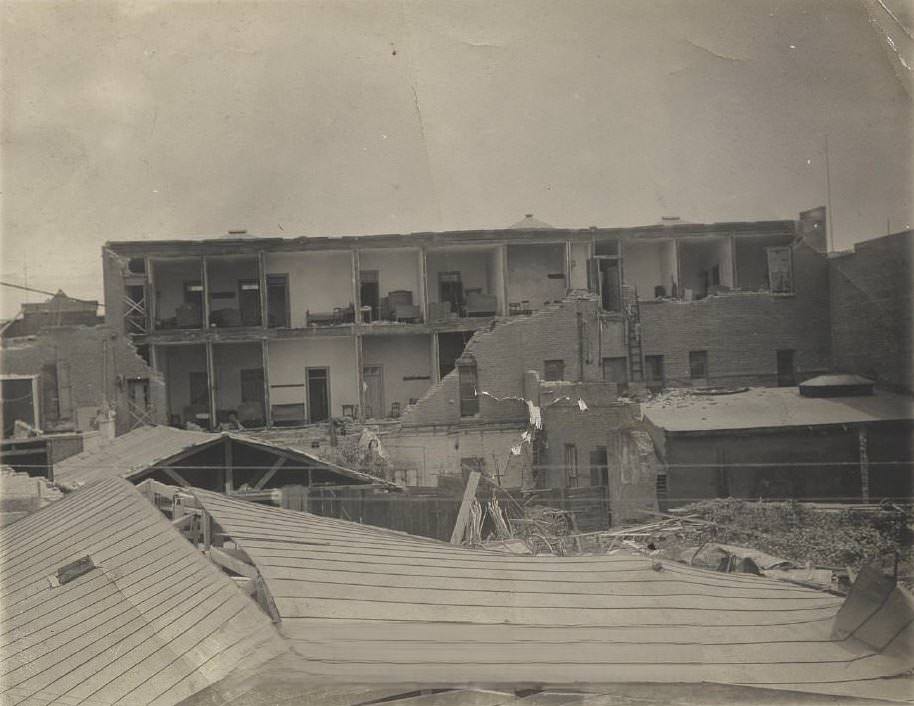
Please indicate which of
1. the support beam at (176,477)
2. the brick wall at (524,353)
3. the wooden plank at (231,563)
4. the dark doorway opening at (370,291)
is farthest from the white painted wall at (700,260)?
the wooden plank at (231,563)

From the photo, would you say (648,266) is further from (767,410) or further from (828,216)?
(767,410)

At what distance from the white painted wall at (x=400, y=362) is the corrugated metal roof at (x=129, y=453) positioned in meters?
3.15

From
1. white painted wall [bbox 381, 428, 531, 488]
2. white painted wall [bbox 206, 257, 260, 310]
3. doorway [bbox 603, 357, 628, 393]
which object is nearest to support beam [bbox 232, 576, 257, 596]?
white painted wall [bbox 381, 428, 531, 488]

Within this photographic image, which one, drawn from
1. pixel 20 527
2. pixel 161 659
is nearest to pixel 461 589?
pixel 161 659

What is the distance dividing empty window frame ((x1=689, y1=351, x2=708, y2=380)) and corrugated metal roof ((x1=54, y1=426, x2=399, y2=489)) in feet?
17.3

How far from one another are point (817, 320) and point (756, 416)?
174 centimetres

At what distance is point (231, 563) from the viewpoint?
21.5 feet

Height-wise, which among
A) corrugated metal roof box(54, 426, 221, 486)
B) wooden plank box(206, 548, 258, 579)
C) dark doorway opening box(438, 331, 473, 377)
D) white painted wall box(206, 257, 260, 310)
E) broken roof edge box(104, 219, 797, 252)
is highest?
broken roof edge box(104, 219, 797, 252)

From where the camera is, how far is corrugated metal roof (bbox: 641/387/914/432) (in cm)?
1197

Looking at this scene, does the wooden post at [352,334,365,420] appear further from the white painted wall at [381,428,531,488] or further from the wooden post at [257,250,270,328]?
the wooden post at [257,250,270,328]

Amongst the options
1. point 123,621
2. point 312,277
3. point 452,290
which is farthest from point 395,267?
point 123,621

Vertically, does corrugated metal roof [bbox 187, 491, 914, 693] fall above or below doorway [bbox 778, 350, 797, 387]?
below

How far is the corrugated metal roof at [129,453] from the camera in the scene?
500 inches

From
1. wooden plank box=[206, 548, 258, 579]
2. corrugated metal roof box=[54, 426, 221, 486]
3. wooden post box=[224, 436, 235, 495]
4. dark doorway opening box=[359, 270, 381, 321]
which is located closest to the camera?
wooden plank box=[206, 548, 258, 579]
